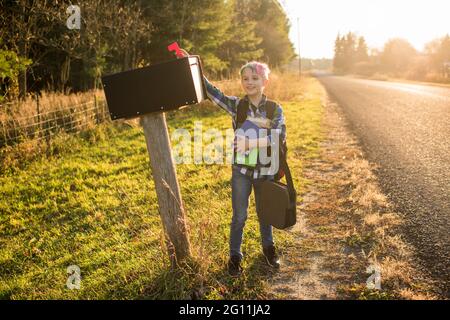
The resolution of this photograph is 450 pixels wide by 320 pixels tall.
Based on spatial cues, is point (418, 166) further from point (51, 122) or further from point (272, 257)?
point (51, 122)

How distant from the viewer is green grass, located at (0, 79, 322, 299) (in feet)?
10.2

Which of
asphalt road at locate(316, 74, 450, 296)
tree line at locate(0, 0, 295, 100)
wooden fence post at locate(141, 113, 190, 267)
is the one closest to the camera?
wooden fence post at locate(141, 113, 190, 267)

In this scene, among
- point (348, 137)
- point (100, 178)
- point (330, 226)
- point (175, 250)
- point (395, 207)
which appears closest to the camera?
point (175, 250)

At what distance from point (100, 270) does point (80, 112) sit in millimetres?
7143

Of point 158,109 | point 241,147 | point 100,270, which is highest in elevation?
point 158,109

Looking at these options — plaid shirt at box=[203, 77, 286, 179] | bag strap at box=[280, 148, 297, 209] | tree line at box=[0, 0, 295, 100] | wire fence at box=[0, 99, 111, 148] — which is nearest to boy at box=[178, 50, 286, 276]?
plaid shirt at box=[203, 77, 286, 179]

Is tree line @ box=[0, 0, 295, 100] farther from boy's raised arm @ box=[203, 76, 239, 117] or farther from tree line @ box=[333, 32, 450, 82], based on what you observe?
tree line @ box=[333, 32, 450, 82]

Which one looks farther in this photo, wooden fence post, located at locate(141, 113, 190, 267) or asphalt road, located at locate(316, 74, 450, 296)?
asphalt road, located at locate(316, 74, 450, 296)

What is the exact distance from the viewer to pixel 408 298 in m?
2.70

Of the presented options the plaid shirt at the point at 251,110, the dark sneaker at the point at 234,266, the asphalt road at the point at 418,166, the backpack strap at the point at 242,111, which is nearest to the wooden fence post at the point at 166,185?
the dark sneaker at the point at 234,266

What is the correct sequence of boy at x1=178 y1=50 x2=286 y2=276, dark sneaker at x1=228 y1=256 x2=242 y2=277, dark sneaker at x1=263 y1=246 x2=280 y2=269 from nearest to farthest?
boy at x1=178 y1=50 x2=286 y2=276
dark sneaker at x1=228 y1=256 x2=242 y2=277
dark sneaker at x1=263 y1=246 x2=280 y2=269

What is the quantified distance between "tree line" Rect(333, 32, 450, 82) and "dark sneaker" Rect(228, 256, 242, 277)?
25.2m
